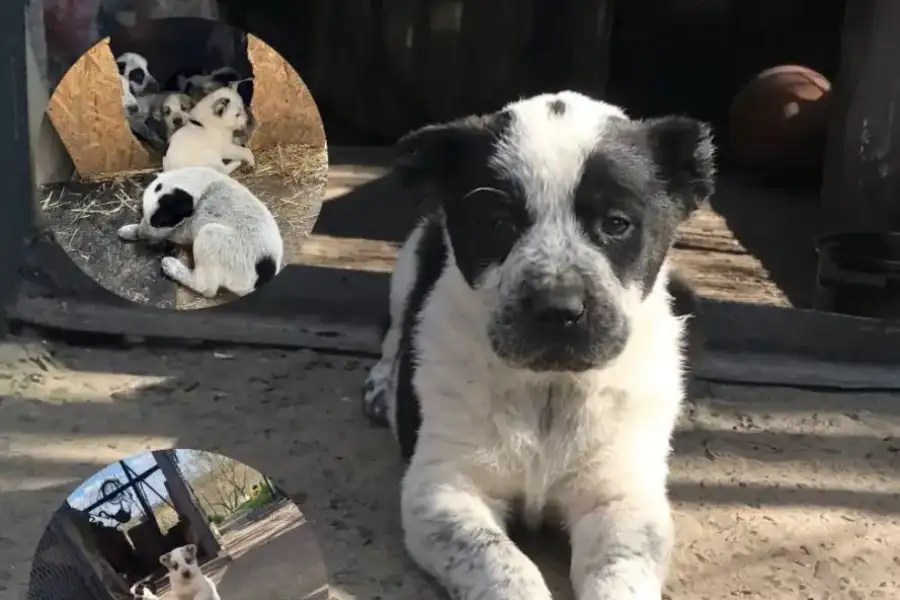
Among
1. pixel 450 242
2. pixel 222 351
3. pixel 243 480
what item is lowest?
pixel 222 351

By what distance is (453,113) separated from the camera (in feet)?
22.6

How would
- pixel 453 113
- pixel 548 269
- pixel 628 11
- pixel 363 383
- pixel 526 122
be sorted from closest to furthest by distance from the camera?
pixel 548 269, pixel 526 122, pixel 363 383, pixel 453 113, pixel 628 11

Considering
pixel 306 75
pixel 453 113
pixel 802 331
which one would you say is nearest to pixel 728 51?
pixel 453 113

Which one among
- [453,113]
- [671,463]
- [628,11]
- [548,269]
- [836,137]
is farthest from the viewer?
[628,11]

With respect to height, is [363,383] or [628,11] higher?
[628,11]

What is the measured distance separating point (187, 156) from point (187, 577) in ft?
4.62

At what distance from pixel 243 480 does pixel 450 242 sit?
2.71ft

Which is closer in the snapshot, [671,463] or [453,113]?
[671,463]

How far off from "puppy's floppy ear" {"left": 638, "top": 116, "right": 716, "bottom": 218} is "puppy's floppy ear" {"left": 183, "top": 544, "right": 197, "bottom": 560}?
1466 mm

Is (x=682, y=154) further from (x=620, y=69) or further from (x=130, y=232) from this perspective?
(x=620, y=69)

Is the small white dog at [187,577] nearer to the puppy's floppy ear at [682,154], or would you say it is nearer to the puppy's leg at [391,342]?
the puppy's leg at [391,342]

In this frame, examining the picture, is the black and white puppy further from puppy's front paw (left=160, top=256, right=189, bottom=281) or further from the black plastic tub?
the black plastic tub

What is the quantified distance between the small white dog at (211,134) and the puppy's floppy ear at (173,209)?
83mm

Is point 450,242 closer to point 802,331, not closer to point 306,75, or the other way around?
point 802,331
